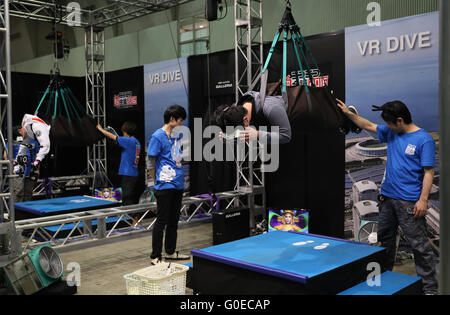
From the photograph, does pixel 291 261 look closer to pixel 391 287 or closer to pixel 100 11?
pixel 391 287

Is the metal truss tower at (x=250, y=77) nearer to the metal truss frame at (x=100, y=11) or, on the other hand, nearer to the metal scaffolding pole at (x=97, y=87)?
the metal truss frame at (x=100, y=11)

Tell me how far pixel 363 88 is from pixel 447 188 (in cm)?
346

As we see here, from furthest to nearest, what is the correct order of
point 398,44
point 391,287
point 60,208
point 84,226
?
point 60,208 < point 84,226 < point 398,44 < point 391,287

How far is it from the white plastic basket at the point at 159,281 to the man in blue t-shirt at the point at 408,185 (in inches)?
63.7

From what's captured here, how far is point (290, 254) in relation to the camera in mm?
3244

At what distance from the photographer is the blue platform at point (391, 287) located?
2.82 metres

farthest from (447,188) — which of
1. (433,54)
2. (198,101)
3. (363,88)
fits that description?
(198,101)

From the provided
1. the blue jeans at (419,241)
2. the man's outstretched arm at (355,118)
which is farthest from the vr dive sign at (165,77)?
the blue jeans at (419,241)

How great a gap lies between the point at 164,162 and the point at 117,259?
139 centimetres

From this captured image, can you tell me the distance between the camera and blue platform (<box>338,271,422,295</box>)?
2.82m

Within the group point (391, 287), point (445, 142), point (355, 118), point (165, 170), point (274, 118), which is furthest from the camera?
point (165, 170)

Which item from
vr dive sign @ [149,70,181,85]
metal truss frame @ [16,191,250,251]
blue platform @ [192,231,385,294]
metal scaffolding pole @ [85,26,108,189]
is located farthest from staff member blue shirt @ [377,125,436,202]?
metal scaffolding pole @ [85,26,108,189]

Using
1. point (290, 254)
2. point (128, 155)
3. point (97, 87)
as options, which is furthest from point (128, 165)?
point (290, 254)
